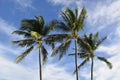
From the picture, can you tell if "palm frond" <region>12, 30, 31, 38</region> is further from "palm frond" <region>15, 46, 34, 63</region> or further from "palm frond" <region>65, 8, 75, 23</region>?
"palm frond" <region>65, 8, 75, 23</region>

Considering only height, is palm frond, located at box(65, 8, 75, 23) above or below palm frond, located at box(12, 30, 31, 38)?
above

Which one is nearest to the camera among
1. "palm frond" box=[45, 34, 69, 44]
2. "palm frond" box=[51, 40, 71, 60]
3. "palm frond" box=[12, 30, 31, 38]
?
"palm frond" box=[51, 40, 71, 60]

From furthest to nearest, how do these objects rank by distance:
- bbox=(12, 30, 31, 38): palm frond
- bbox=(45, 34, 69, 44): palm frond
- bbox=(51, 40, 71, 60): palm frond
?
bbox=(12, 30, 31, 38): palm frond → bbox=(45, 34, 69, 44): palm frond → bbox=(51, 40, 71, 60): palm frond

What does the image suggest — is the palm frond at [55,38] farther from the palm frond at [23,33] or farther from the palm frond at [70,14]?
the palm frond at [23,33]

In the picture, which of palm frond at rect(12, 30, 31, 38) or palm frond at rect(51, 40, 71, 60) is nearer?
palm frond at rect(51, 40, 71, 60)

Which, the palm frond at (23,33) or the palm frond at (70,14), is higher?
the palm frond at (70,14)

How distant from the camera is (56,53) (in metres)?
46.9

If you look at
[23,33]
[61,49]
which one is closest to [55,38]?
[61,49]

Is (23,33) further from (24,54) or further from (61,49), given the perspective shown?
(61,49)

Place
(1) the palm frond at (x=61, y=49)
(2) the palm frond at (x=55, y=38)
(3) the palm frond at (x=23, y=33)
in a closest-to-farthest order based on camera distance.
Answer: (1) the palm frond at (x=61, y=49) → (2) the palm frond at (x=55, y=38) → (3) the palm frond at (x=23, y=33)

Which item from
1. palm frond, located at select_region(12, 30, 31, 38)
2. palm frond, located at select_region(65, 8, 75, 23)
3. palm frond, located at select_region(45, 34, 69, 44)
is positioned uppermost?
palm frond, located at select_region(65, 8, 75, 23)

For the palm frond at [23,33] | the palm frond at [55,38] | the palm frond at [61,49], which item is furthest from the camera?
the palm frond at [23,33]

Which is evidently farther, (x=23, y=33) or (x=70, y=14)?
(x=23, y=33)

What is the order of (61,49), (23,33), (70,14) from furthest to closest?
(23,33) → (70,14) → (61,49)
